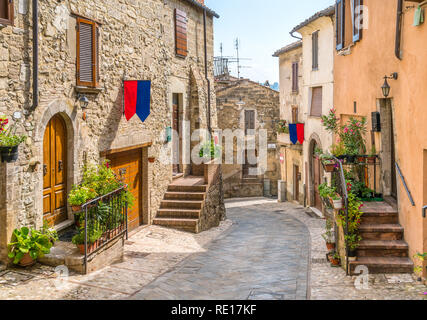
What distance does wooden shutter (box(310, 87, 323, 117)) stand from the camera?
59.5 feet

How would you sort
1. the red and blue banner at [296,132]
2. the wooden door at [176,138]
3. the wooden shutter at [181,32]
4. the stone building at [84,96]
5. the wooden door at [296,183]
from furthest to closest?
the wooden door at [296,183]
the red and blue banner at [296,132]
the wooden door at [176,138]
the wooden shutter at [181,32]
the stone building at [84,96]

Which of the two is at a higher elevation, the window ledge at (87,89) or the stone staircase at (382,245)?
the window ledge at (87,89)

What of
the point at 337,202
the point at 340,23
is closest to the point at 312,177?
the point at 340,23

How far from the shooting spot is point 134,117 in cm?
1185

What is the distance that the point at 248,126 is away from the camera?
1107 inches

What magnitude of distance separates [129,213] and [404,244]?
6614 millimetres

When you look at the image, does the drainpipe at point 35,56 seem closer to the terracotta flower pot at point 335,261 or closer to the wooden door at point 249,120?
the terracotta flower pot at point 335,261

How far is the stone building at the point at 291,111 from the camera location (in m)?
21.2

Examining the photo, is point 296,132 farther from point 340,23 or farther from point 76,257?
point 76,257

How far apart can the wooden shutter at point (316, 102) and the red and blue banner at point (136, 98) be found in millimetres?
8820

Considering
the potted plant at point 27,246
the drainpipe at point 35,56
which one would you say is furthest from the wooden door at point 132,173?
the potted plant at point 27,246

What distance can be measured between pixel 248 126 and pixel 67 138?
19750 mm

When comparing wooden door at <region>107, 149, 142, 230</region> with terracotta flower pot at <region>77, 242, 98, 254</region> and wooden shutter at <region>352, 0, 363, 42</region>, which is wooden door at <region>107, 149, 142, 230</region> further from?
Answer: wooden shutter at <region>352, 0, 363, 42</region>

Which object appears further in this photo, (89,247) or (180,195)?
(180,195)
